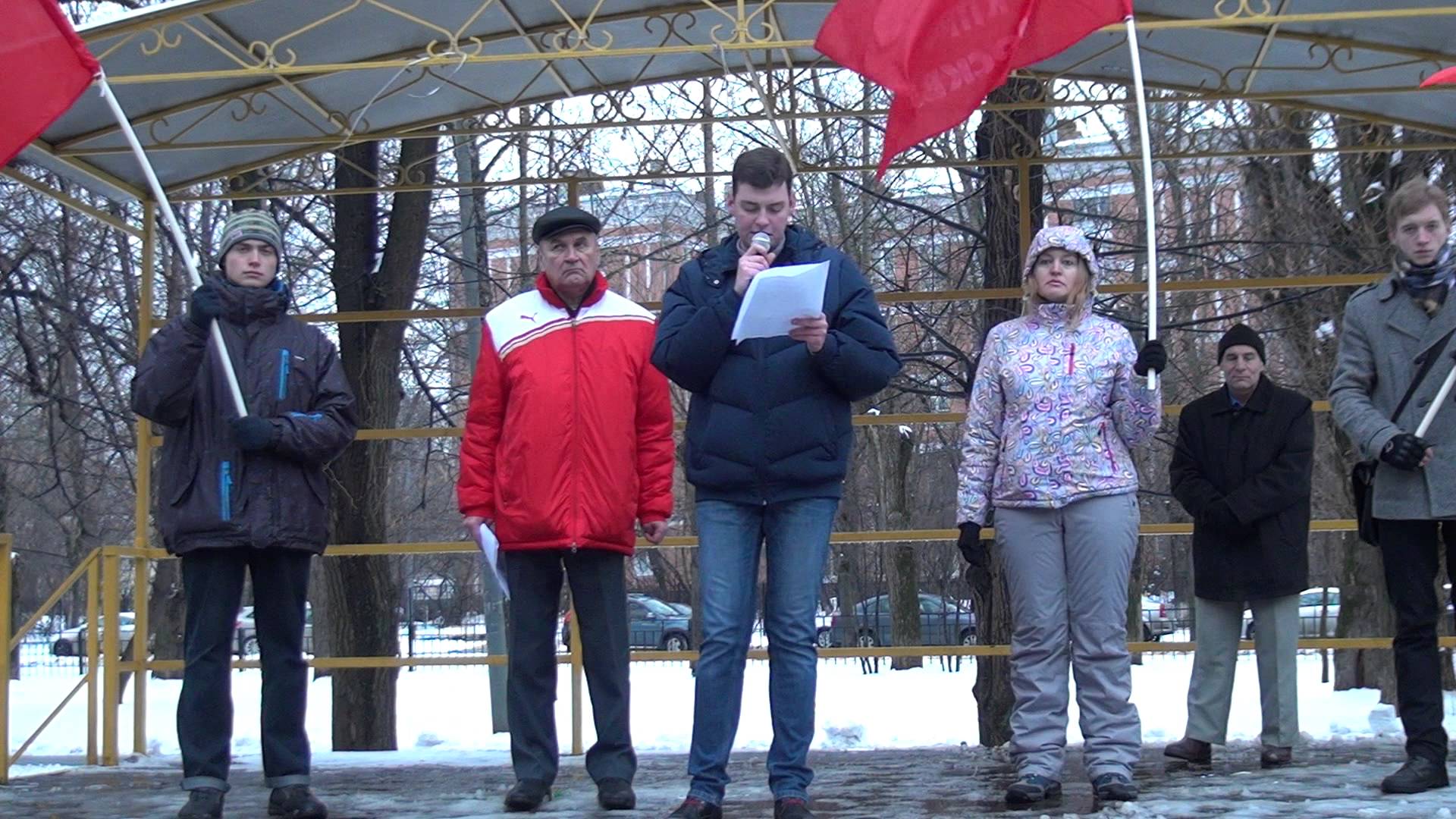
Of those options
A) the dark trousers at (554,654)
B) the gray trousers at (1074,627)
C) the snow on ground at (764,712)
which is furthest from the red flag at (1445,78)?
the dark trousers at (554,654)

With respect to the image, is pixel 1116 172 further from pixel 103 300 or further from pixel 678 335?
pixel 678 335

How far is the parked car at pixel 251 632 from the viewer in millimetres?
5078

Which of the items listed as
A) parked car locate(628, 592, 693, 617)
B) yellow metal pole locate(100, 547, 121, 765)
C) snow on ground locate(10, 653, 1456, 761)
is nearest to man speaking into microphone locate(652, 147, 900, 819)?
snow on ground locate(10, 653, 1456, 761)

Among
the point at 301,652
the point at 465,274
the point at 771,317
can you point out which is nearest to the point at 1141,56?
the point at 771,317

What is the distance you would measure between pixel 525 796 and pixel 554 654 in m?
0.43

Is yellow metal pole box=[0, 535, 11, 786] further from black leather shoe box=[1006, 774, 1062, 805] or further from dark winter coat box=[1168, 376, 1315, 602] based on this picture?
dark winter coat box=[1168, 376, 1315, 602]

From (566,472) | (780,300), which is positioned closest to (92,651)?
(566,472)

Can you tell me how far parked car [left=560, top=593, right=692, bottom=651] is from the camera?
68.1 ft

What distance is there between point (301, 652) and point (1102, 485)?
247cm

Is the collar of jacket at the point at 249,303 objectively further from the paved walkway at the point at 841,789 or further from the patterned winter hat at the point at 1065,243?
the patterned winter hat at the point at 1065,243

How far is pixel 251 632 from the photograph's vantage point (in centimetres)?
1788

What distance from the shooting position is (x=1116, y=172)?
738 inches

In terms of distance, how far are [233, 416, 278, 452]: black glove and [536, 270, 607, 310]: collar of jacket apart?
2.99 feet

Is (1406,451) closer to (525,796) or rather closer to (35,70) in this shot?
(525,796)
